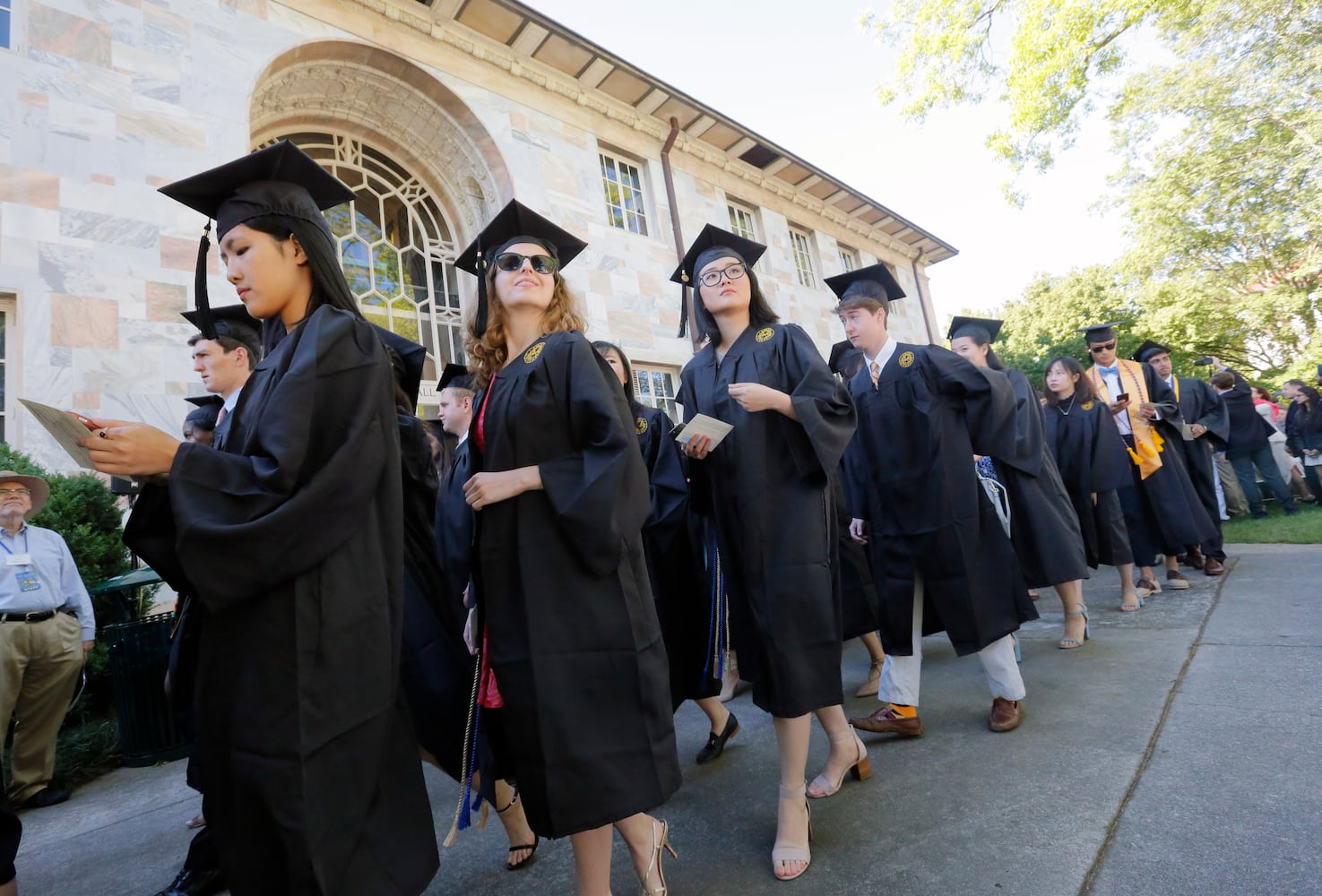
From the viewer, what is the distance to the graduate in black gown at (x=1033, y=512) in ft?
12.8

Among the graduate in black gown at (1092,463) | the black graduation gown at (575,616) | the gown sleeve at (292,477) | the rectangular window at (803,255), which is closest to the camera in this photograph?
the gown sleeve at (292,477)

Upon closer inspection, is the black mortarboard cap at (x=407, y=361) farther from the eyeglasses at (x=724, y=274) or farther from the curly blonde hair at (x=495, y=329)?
the eyeglasses at (x=724, y=274)

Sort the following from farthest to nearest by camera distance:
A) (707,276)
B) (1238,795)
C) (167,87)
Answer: (167,87) < (707,276) < (1238,795)

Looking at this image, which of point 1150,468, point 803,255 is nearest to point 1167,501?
point 1150,468

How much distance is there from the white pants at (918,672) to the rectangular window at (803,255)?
12.6 metres

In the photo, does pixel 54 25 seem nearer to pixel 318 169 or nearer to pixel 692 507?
pixel 318 169

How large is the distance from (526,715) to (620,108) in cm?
1160

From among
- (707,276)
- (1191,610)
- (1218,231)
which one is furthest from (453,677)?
(1218,231)

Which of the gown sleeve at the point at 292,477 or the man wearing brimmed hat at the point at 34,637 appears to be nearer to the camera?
the gown sleeve at the point at 292,477

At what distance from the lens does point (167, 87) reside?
257 inches

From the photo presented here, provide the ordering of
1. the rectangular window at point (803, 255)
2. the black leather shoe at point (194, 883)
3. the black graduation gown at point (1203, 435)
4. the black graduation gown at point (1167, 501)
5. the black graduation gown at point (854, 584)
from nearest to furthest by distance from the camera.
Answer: the black leather shoe at point (194, 883) → the black graduation gown at point (854, 584) → the black graduation gown at point (1167, 501) → the black graduation gown at point (1203, 435) → the rectangular window at point (803, 255)

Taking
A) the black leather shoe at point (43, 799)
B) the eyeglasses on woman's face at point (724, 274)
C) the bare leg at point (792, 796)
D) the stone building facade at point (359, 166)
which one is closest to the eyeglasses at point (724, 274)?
the eyeglasses on woman's face at point (724, 274)

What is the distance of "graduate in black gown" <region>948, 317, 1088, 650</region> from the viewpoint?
3914mm

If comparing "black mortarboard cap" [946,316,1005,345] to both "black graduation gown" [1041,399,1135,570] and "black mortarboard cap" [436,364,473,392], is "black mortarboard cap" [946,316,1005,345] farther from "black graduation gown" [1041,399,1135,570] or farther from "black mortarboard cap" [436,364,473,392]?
"black mortarboard cap" [436,364,473,392]
